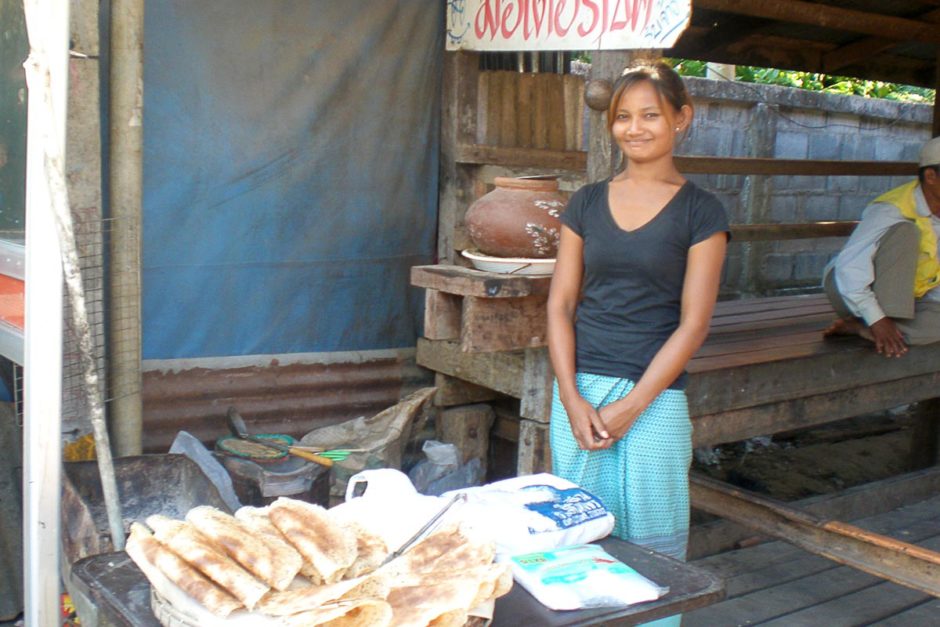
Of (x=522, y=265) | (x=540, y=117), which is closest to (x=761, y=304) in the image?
(x=540, y=117)

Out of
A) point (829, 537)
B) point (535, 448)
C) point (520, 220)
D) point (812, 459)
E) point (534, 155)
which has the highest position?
point (534, 155)

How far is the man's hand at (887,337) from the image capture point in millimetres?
4848

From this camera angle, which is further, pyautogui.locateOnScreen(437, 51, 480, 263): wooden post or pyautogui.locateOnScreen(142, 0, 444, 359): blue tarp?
pyautogui.locateOnScreen(437, 51, 480, 263): wooden post

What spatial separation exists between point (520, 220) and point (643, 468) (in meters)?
1.03

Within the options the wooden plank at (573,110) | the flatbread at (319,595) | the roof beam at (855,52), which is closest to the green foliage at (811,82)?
the roof beam at (855,52)

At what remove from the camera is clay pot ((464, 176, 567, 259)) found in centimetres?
347

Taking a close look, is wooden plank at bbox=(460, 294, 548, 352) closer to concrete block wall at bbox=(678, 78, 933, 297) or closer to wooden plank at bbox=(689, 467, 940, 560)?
wooden plank at bbox=(689, 467, 940, 560)

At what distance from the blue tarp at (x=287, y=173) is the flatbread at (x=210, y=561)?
2246 millimetres

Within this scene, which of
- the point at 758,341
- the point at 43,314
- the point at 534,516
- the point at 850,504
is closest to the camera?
the point at 534,516

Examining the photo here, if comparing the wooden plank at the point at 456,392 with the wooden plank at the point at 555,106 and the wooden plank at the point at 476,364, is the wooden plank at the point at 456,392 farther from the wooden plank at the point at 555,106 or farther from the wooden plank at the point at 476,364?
the wooden plank at the point at 555,106

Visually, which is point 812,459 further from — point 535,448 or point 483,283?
point 483,283

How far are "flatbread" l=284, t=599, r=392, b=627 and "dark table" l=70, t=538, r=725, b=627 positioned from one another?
29cm

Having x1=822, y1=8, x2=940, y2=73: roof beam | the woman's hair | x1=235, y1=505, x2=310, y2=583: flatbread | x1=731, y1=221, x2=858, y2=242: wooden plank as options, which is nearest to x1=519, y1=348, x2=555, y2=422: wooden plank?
the woman's hair

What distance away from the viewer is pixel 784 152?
9.88 m
